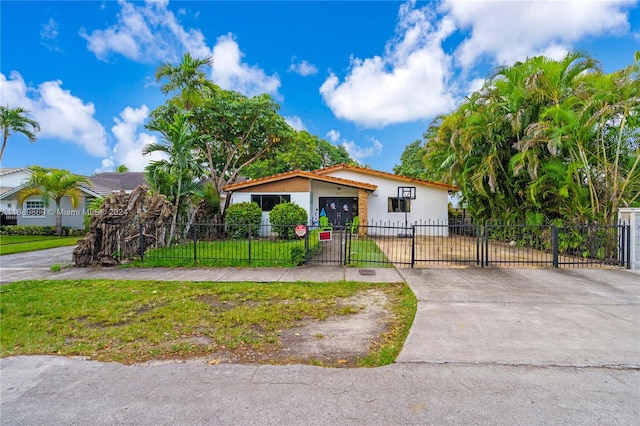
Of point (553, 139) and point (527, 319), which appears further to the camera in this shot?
point (553, 139)

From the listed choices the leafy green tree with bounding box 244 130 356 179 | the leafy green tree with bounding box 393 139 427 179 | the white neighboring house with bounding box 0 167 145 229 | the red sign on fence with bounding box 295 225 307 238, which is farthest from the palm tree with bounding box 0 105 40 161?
the leafy green tree with bounding box 393 139 427 179

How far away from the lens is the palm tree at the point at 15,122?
20.4m

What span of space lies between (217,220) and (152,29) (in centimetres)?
910

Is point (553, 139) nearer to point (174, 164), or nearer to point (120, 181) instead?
point (174, 164)

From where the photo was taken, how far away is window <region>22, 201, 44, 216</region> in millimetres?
21438

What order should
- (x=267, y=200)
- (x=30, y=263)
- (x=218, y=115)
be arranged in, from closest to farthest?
(x=30, y=263)
(x=267, y=200)
(x=218, y=115)

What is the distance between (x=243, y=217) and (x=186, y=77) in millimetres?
9075

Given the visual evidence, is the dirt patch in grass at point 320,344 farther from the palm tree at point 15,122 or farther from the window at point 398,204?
the palm tree at point 15,122

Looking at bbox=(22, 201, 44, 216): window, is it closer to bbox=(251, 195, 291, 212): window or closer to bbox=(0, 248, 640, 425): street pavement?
bbox=(251, 195, 291, 212): window

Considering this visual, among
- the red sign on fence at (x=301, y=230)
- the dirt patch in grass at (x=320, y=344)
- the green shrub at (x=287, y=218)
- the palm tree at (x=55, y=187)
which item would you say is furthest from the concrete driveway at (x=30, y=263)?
the green shrub at (x=287, y=218)

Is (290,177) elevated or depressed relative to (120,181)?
depressed

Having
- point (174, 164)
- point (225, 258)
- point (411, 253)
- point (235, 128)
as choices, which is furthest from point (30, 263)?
point (411, 253)

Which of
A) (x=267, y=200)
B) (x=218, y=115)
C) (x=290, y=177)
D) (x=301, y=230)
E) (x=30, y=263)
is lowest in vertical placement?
(x=30, y=263)

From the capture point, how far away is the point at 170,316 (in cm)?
520
